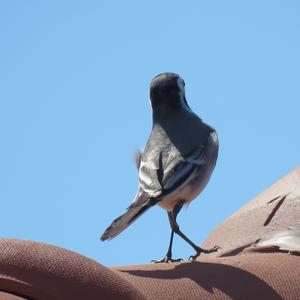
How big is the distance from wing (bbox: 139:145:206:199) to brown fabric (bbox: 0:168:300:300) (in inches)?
17.0

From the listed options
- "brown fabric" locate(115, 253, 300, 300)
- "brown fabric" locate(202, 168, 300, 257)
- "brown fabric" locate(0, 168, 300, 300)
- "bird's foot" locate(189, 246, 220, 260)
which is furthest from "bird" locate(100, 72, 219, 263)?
"brown fabric" locate(115, 253, 300, 300)

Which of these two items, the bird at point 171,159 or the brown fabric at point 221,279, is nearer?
the brown fabric at point 221,279

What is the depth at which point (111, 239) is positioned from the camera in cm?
461

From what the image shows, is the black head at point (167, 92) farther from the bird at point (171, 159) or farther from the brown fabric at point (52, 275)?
the brown fabric at point (52, 275)

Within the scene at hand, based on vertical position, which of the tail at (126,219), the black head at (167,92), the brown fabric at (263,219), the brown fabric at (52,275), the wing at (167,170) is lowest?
the brown fabric at (263,219)

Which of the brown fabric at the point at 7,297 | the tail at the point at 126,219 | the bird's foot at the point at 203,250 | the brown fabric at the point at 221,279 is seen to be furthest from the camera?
the tail at the point at 126,219

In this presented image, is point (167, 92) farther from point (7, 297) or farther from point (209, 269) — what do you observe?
point (7, 297)

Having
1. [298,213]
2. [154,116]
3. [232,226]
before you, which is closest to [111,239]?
[232,226]

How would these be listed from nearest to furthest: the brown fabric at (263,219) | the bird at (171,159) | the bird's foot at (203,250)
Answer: the brown fabric at (263,219)
the bird's foot at (203,250)
the bird at (171,159)

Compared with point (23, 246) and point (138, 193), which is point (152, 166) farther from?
point (23, 246)

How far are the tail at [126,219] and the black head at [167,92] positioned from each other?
1432 millimetres

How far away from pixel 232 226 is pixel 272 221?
0.25 metres

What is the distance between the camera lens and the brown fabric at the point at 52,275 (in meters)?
2.44

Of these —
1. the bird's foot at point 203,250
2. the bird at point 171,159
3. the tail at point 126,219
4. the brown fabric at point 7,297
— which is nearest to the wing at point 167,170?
the bird at point 171,159
